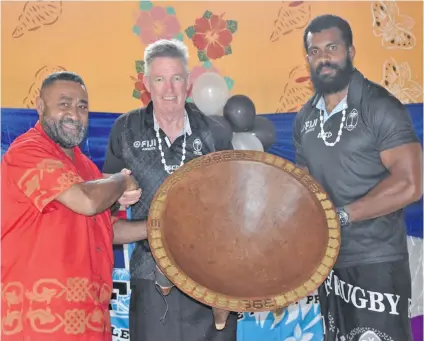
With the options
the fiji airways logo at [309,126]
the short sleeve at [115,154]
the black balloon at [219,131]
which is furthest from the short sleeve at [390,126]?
the short sleeve at [115,154]

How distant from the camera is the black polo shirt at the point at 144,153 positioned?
2123mm

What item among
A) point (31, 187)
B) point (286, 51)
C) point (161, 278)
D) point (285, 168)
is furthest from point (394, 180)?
point (286, 51)

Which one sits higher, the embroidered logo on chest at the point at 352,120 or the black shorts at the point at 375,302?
the embroidered logo on chest at the point at 352,120

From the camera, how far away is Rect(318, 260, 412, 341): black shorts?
6.93 ft

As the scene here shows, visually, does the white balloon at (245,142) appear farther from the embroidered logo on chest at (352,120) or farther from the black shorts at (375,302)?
the black shorts at (375,302)

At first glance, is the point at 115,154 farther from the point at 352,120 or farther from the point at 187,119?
the point at 352,120

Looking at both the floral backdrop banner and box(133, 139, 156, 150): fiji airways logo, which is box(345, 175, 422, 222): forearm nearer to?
box(133, 139, 156, 150): fiji airways logo

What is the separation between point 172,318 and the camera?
211 centimetres

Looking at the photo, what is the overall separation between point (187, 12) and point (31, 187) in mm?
1910

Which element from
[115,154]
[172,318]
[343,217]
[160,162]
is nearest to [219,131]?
[160,162]

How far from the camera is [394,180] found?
79.8 inches

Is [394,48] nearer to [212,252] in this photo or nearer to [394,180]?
[394,180]

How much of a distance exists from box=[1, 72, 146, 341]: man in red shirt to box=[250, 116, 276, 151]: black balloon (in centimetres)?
122

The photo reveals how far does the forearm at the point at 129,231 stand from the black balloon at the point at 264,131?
1.09m
